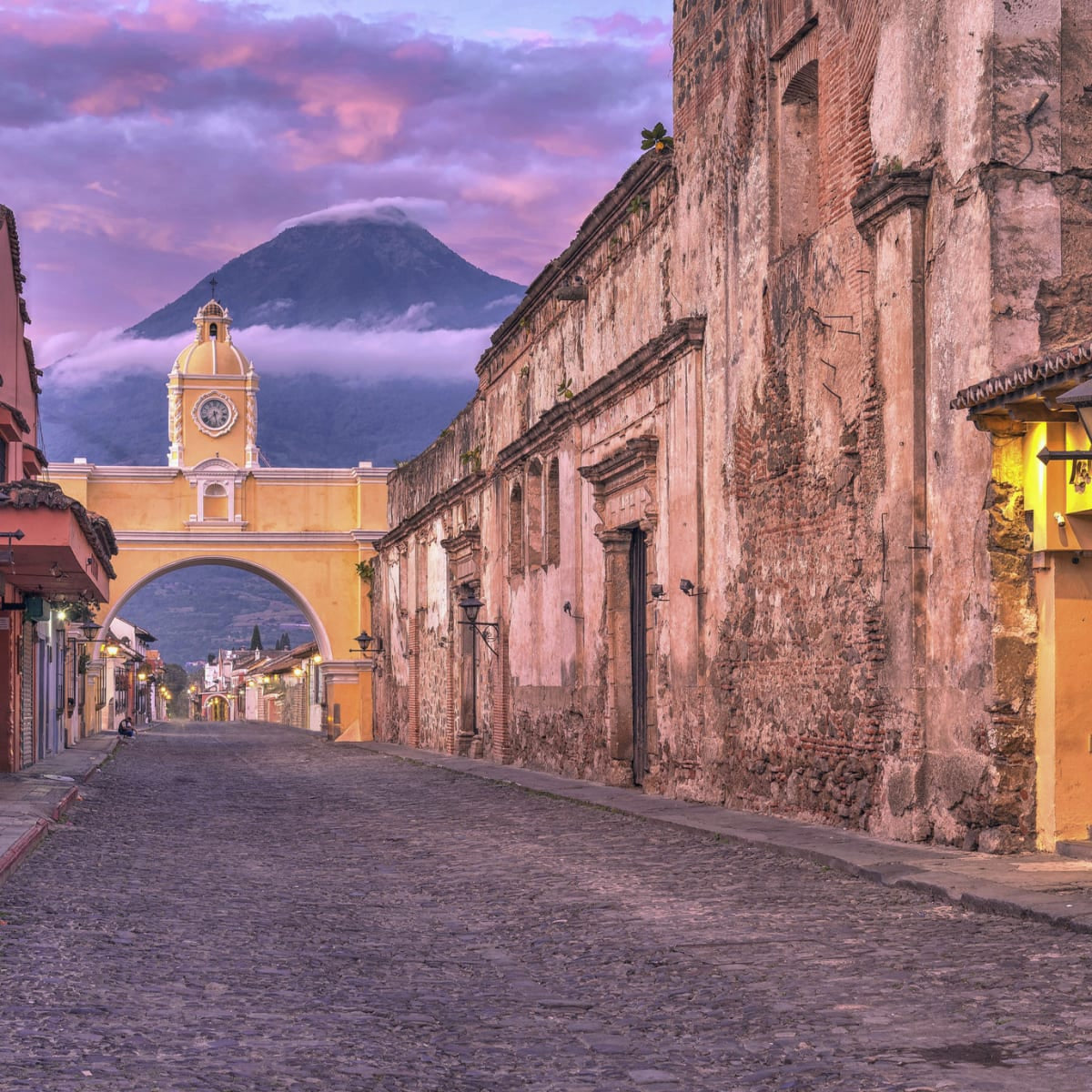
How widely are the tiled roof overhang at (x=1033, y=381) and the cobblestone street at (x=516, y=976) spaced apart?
2.90 meters

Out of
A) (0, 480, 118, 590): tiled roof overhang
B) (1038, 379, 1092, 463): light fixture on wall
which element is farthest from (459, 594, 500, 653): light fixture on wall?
(1038, 379, 1092, 463): light fixture on wall

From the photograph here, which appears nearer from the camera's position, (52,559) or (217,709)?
(52,559)

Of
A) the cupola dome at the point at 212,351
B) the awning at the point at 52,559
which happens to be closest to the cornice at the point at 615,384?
the awning at the point at 52,559

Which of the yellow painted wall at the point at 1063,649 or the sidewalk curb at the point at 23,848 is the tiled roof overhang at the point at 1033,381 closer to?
the yellow painted wall at the point at 1063,649

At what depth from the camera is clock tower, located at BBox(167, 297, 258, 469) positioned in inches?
2066

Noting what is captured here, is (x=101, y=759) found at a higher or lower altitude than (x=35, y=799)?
lower

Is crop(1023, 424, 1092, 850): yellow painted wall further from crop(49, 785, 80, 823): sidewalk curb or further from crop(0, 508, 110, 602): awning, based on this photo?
crop(0, 508, 110, 602): awning

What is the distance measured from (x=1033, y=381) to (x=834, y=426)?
350cm

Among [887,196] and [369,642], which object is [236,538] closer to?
[369,642]

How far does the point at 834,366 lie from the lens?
12.6 m

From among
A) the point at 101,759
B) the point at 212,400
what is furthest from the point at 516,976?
the point at 212,400

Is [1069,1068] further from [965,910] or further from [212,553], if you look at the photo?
[212,553]

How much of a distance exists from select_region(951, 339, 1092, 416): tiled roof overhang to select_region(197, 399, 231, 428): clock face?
45324mm

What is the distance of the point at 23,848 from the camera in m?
11.2
